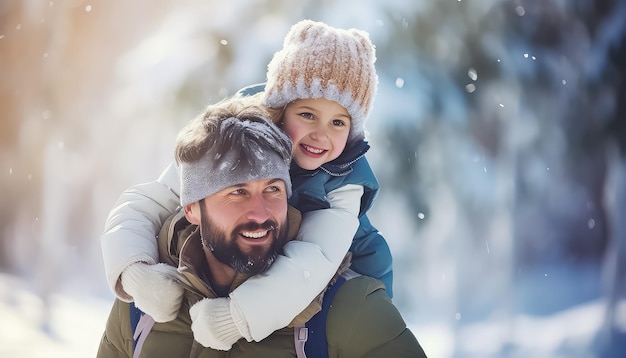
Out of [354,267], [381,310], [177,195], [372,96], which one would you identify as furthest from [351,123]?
[381,310]

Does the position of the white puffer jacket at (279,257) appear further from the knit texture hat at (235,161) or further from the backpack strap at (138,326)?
the knit texture hat at (235,161)

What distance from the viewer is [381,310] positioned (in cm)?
268

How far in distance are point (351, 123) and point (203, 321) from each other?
139 centimetres

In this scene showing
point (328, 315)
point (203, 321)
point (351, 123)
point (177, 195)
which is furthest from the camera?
point (351, 123)

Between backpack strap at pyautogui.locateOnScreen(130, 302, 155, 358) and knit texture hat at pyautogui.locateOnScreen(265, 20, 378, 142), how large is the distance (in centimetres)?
113

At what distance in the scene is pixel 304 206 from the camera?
3.12 meters

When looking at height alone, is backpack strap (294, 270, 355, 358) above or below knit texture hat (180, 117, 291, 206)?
below

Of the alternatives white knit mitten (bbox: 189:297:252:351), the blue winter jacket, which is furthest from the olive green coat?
the blue winter jacket

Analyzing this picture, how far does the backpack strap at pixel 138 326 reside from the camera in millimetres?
2795

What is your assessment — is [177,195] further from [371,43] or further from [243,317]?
[371,43]

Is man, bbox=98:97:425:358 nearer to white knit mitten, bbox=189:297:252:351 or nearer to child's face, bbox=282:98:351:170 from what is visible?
white knit mitten, bbox=189:297:252:351

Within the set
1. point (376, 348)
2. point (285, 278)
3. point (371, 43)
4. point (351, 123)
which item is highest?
point (371, 43)

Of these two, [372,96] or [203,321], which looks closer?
[203,321]

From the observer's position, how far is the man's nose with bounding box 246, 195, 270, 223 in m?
2.66
